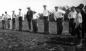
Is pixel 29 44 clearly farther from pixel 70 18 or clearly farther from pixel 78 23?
pixel 70 18

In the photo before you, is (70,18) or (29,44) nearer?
(29,44)

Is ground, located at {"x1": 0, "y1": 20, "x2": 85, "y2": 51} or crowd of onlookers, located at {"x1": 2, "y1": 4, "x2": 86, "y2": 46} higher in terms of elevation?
crowd of onlookers, located at {"x1": 2, "y1": 4, "x2": 86, "y2": 46}

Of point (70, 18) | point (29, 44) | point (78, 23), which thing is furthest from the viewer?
point (70, 18)

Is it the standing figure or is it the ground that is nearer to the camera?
the ground

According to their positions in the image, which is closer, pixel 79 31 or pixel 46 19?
pixel 79 31

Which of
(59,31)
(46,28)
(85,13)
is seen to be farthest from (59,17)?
(85,13)

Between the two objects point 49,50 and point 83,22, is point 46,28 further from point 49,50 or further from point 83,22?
point 49,50

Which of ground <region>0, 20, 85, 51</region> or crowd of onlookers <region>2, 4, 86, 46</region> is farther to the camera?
crowd of onlookers <region>2, 4, 86, 46</region>

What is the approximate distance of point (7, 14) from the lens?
2525 cm

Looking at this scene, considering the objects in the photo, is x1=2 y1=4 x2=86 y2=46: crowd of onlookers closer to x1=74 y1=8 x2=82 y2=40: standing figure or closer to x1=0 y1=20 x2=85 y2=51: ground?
x1=74 y1=8 x2=82 y2=40: standing figure

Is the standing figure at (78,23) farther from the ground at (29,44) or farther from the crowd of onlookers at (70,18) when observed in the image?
the ground at (29,44)

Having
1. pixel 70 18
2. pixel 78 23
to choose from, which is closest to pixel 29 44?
pixel 78 23

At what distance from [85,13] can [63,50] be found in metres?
4.76

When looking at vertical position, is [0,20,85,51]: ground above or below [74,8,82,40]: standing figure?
below
